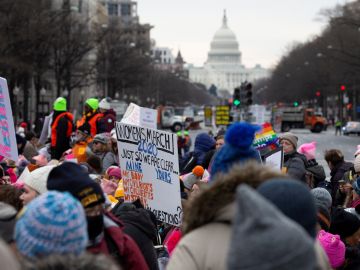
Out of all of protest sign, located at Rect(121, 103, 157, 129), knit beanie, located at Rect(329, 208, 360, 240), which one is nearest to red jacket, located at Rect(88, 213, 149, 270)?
knit beanie, located at Rect(329, 208, 360, 240)

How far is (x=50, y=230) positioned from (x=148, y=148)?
4.39m

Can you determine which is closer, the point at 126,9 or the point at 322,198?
the point at 322,198

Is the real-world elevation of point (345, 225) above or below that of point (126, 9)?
below

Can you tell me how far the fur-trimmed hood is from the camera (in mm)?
3816

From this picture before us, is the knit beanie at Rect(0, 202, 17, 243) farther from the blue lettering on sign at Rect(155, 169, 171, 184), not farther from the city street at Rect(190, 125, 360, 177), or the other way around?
the city street at Rect(190, 125, 360, 177)

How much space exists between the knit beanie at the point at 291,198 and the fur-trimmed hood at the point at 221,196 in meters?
0.42

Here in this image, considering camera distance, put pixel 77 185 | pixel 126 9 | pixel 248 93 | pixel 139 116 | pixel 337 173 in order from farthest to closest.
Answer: pixel 126 9 < pixel 248 93 < pixel 139 116 < pixel 337 173 < pixel 77 185

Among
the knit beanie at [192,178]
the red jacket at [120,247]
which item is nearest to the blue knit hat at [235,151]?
the red jacket at [120,247]

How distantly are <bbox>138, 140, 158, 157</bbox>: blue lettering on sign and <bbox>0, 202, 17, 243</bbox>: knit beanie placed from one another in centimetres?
278

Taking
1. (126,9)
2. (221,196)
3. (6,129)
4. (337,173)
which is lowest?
(337,173)

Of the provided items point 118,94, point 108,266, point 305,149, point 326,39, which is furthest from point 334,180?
point 118,94

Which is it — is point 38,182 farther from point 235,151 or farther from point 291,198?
point 291,198

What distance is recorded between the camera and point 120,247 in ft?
15.3

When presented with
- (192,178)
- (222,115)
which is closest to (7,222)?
(192,178)
